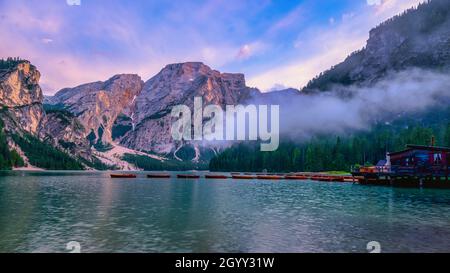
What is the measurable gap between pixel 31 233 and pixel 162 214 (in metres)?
18.6

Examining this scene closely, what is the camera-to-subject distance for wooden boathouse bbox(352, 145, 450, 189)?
11269 cm

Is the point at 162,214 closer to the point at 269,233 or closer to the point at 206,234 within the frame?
the point at 206,234

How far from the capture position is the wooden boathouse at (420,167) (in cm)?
11269

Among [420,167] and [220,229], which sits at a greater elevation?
[420,167]

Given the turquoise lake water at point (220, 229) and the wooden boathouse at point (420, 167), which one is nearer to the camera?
the turquoise lake water at point (220, 229)

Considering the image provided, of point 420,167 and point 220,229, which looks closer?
point 220,229

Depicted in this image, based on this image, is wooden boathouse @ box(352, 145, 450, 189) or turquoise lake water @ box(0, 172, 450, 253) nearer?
turquoise lake water @ box(0, 172, 450, 253)

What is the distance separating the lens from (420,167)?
116 meters

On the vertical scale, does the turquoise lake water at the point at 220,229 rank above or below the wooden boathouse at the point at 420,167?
below
